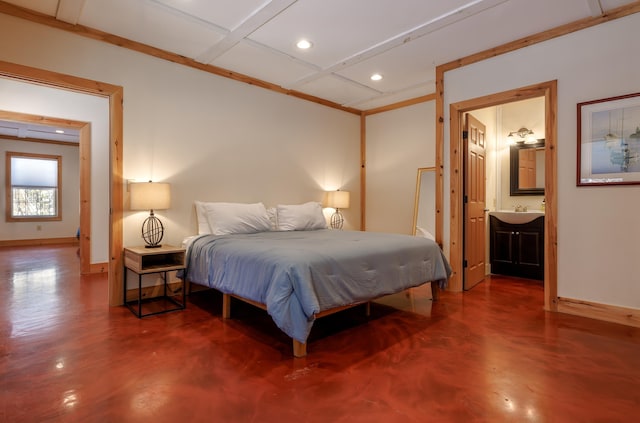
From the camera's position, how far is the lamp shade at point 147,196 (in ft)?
10.5

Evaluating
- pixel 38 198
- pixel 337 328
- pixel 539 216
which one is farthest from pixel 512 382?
pixel 38 198

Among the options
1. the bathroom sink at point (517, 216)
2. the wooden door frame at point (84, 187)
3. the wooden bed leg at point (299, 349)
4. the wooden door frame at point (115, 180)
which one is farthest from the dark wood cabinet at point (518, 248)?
the wooden door frame at point (84, 187)

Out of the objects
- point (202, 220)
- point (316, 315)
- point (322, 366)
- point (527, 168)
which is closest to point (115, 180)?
point (202, 220)

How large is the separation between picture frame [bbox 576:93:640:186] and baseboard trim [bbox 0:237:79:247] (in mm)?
9646

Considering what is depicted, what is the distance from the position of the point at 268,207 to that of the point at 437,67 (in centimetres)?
268

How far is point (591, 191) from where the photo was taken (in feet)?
9.87

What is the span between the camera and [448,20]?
299 centimetres

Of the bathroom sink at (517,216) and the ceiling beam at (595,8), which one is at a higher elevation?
the ceiling beam at (595,8)

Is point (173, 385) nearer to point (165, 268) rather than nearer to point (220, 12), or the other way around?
point (165, 268)

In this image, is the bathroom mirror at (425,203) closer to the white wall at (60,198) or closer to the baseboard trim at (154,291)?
the baseboard trim at (154,291)

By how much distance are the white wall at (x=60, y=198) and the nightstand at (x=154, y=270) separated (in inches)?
246

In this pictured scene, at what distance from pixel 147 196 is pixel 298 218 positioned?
1.74 m

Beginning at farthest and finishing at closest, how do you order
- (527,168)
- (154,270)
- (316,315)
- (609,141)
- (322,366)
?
(527,168), (154,270), (609,141), (316,315), (322,366)

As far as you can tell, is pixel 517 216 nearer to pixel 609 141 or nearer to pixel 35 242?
pixel 609 141
